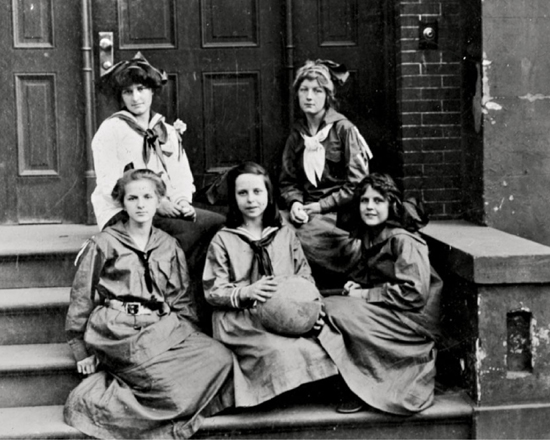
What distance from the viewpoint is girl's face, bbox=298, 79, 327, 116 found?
5.21 metres

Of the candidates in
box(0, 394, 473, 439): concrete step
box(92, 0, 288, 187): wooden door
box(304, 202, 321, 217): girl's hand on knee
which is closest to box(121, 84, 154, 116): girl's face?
box(92, 0, 288, 187): wooden door

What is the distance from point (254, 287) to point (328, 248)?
2.82ft

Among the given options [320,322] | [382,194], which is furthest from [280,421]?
[382,194]

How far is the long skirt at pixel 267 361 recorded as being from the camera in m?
4.02

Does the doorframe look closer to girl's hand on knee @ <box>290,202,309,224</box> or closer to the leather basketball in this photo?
girl's hand on knee @ <box>290,202,309,224</box>

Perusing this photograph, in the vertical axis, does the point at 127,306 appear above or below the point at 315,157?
below

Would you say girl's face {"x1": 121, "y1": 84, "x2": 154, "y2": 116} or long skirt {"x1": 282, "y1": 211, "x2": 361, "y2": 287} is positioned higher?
girl's face {"x1": 121, "y1": 84, "x2": 154, "y2": 116}

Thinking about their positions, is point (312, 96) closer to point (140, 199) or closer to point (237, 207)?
point (237, 207)

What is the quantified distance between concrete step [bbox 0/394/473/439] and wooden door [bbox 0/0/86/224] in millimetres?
2222

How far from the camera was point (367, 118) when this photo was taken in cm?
615

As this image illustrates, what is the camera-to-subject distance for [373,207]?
176 inches

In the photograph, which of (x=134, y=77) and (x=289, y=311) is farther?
(x=134, y=77)

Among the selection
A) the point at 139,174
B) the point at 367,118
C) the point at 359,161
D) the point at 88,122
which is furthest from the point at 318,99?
the point at 88,122

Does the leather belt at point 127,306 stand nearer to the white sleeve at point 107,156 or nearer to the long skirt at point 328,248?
the white sleeve at point 107,156
